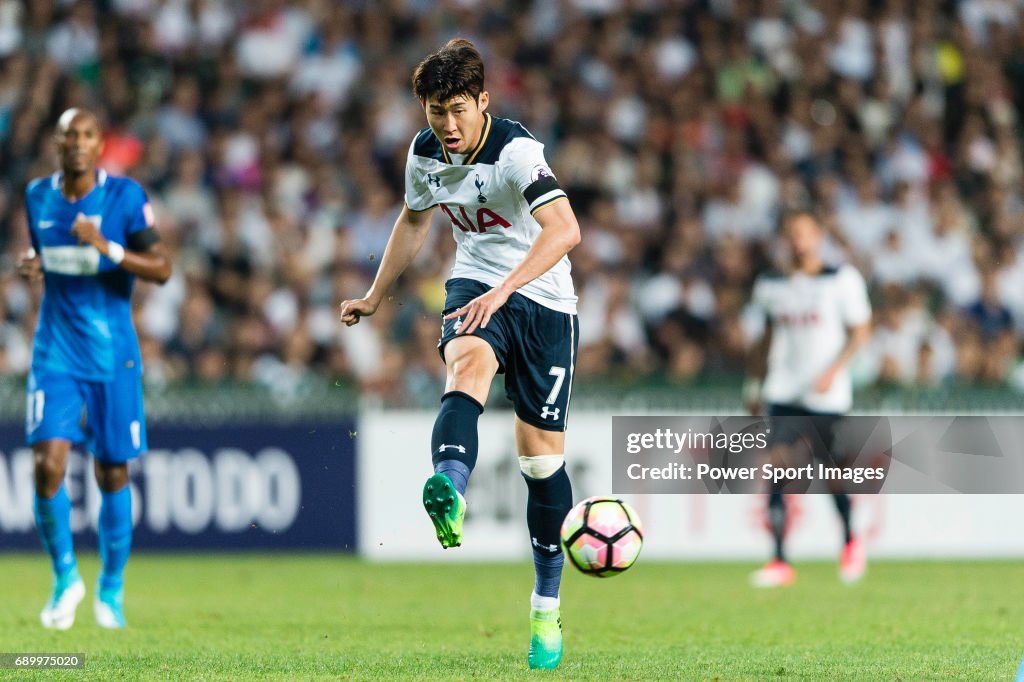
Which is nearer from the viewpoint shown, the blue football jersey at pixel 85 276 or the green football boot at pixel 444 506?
the green football boot at pixel 444 506

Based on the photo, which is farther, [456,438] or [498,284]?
[498,284]

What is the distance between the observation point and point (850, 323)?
12.2 metres

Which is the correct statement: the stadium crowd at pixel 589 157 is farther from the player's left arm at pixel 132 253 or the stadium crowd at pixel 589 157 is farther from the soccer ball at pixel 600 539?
the soccer ball at pixel 600 539

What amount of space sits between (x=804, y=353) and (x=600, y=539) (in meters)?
6.12

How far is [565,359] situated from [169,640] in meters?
2.63

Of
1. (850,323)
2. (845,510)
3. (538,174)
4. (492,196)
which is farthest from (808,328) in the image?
(538,174)

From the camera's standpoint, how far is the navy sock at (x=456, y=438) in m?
6.29

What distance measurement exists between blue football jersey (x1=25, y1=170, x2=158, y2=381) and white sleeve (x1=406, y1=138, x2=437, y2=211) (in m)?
2.15

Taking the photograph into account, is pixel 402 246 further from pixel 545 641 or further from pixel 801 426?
pixel 801 426

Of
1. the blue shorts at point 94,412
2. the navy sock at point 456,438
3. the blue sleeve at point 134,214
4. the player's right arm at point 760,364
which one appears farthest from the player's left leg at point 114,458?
the player's right arm at point 760,364

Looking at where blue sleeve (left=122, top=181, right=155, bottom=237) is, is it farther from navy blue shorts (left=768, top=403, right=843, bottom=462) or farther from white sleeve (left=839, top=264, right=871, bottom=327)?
white sleeve (left=839, top=264, right=871, bottom=327)

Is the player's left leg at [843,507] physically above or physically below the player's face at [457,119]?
below

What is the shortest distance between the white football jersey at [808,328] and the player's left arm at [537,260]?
613 cm

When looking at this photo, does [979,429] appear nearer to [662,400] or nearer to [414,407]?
[662,400]
